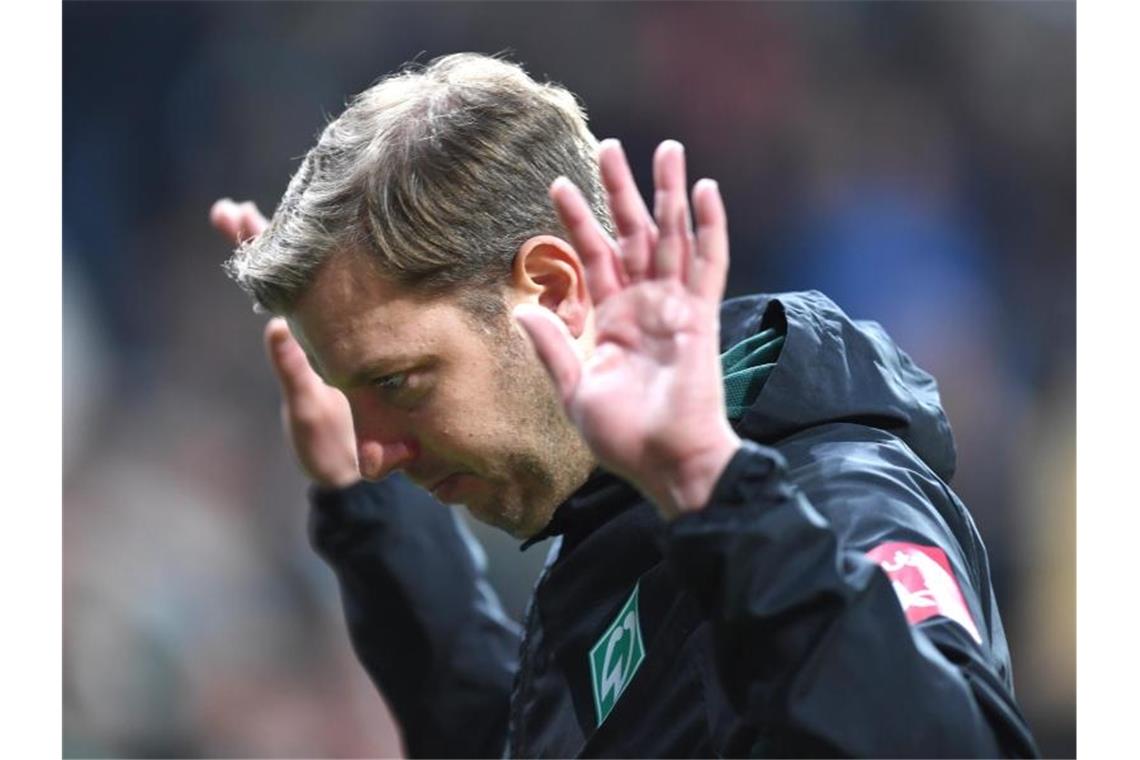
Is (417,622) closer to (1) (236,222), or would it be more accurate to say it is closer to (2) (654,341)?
(1) (236,222)

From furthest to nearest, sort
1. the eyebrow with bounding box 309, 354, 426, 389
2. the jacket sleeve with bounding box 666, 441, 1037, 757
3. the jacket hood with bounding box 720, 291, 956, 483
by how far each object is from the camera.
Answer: the eyebrow with bounding box 309, 354, 426, 389 < the jacket hood with bounding box 720, 291, 956, 483 < the jacket sleeve with bounding box 666, 441, 1037, 757

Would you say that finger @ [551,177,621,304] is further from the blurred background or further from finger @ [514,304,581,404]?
the blurred background

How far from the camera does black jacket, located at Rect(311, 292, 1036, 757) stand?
0.93m

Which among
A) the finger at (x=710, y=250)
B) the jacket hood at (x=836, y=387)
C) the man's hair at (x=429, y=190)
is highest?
the man's hair at (x=429, y=190)

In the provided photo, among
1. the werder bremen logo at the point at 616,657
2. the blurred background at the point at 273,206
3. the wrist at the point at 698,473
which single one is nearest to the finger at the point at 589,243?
the wrist at the point at 698,473

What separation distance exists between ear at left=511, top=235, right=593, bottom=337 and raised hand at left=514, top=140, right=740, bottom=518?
1.38 feet

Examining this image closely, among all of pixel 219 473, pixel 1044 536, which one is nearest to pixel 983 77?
pixel 1044 536

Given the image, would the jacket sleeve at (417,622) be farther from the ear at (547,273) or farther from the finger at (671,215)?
the finger at (671,215)

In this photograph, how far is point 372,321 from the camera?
1.43 m

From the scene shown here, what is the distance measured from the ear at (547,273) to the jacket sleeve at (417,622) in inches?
27.4

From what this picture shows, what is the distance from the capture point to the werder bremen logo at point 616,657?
133 centimetres

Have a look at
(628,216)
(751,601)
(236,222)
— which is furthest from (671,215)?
(236,222)

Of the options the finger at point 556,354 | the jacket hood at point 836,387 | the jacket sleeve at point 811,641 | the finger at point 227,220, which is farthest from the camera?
the finger at point 227,220

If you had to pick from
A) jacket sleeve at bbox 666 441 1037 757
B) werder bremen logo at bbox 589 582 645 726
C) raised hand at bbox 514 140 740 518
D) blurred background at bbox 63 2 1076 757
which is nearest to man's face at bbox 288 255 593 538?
werder bremen logo at bbox 589 582 645 726
